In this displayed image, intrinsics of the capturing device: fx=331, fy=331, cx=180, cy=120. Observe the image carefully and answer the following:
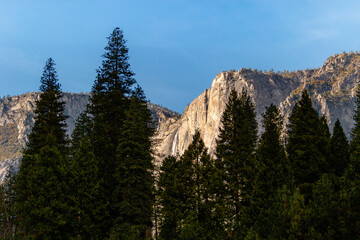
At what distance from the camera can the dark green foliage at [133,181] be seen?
2870cm

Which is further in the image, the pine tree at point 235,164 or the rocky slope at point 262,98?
the rocky slope at point 262,98

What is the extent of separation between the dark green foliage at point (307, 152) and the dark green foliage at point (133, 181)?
1359cm

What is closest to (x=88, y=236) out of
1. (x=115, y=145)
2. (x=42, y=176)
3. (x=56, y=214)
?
(x=56, y=214)

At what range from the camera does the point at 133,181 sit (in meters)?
29.3

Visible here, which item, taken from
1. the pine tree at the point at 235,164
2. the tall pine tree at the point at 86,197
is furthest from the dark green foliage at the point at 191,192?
the tall pine tree at the point at 86,197

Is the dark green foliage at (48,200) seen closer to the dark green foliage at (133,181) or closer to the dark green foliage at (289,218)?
the dark green foliage at (133,181)

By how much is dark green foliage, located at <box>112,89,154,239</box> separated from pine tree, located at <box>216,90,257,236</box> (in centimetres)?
708

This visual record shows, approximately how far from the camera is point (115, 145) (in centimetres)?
3409

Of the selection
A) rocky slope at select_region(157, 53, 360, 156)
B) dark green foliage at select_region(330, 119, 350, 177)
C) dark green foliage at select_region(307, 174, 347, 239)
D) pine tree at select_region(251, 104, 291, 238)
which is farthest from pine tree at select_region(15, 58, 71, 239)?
rocky slope at select_region(157, 53, 360, 156)

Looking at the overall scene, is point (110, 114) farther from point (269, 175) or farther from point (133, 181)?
point (269, 175)

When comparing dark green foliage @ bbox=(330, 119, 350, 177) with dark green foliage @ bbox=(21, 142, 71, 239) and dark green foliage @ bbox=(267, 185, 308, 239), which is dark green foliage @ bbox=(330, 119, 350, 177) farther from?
dark green foliage @ bbox=(21, 142, 71, 239)

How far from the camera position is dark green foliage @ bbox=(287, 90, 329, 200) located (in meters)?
29.8

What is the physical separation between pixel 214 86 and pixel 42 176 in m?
155

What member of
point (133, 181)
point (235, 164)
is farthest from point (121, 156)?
point (235, 164)
